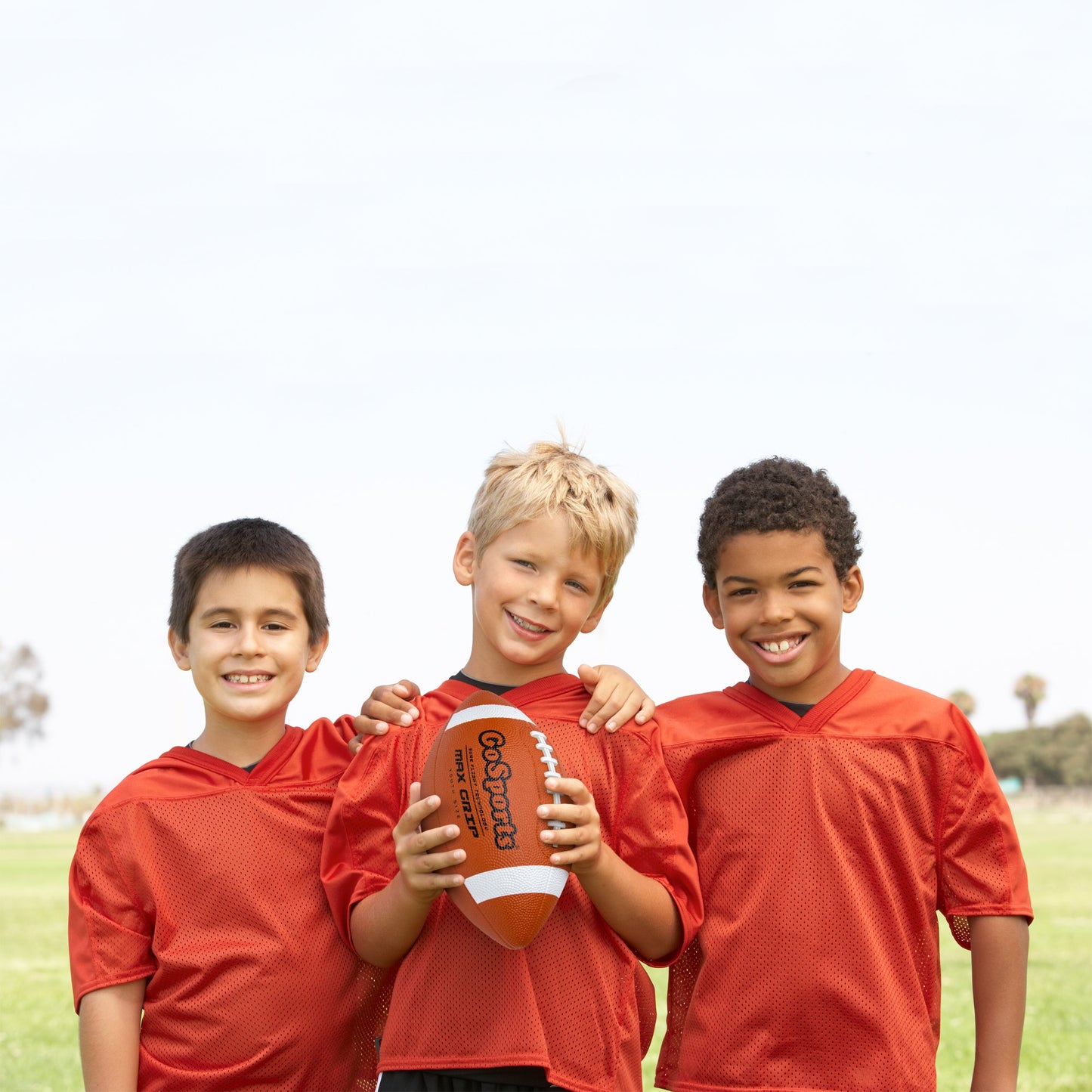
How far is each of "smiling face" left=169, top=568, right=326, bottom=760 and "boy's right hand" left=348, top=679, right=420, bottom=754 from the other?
0.20m

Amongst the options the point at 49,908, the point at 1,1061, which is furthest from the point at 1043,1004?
the point at 49,908

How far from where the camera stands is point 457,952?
2562mm

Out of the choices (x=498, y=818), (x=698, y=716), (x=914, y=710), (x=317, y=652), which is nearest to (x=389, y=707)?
(x=317, y=652)

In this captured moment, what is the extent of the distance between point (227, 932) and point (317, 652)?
2.14 feet

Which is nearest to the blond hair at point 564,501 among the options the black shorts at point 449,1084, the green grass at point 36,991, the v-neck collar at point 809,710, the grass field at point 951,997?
the v-neck collar at point 809,710

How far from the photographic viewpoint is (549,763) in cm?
245

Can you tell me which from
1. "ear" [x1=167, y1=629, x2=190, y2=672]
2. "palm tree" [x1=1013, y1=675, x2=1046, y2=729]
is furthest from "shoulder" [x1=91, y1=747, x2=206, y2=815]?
"palm tree" [x1=1013, y1=675, x2=1046, y2=729]

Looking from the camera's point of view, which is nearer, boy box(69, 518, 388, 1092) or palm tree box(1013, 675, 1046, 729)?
boy box(69, 518, 388, 1092)

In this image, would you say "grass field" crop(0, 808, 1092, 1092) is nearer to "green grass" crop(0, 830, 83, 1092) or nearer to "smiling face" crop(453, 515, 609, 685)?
"green grass" crop(0, 830, 83, 1092)

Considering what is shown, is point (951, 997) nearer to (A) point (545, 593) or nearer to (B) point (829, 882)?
(B) point (829, 882)

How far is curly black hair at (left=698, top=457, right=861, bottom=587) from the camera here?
9.16ft

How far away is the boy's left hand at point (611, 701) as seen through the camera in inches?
104

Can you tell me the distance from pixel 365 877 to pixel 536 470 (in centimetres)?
94

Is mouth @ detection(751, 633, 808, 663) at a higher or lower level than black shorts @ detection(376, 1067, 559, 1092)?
higher
